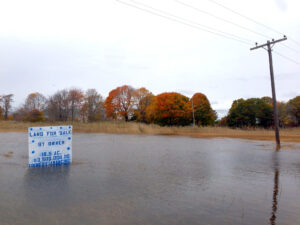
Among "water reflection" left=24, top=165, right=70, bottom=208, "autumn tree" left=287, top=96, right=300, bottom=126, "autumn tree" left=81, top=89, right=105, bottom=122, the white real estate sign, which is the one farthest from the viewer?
"autumn tree" left=81, top=89, right=105, bottom=122

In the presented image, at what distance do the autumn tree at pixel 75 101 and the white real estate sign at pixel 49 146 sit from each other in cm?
6216

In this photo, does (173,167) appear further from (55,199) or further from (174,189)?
(55,199)

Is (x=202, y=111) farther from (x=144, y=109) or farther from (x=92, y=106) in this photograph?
(x=92, y=106)

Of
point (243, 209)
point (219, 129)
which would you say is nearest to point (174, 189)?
point (243, 209)

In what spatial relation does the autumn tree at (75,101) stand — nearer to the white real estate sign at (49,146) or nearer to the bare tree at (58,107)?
the bare tree at (58,107)

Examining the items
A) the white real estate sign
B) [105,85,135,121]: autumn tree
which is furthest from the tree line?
the white real estate sign

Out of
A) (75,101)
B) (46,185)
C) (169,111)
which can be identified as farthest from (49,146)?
(75,101)

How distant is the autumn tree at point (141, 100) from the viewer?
63.2m

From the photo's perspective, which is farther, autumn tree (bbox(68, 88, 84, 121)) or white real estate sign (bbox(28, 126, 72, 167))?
autumn tree (bbox(68, 88, 84, 121))

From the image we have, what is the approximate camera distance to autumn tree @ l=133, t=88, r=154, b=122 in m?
63.2

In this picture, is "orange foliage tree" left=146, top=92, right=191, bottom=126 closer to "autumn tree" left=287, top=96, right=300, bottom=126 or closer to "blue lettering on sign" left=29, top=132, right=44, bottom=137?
"autumn tree" left=287, top=96, right=300, bottom=126

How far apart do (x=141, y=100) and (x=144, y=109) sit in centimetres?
268

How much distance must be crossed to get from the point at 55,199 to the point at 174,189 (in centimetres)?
Answer: 278

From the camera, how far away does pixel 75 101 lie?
70688 millimetres
